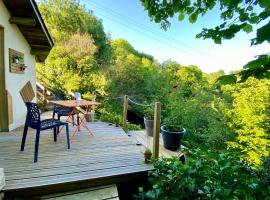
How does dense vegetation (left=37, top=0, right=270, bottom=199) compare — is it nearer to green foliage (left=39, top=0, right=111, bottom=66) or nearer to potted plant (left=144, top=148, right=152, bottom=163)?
green foliage (left=39, top=0, right=111, bottom=66)

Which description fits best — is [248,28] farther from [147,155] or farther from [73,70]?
[73,70]

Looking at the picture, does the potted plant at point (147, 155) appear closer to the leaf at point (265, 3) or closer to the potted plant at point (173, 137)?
the potted plant at point (173, 137)

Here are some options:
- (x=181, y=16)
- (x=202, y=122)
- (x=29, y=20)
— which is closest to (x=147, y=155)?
(x=181, y=16)

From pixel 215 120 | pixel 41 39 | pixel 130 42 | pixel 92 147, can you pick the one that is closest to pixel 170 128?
pixel 92 147

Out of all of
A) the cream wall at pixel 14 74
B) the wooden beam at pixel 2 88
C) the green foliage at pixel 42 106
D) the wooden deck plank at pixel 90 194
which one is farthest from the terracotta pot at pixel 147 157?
the green foliage at pixel 42 106

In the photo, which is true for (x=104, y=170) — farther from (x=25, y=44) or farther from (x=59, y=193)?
(x=25, y=44)

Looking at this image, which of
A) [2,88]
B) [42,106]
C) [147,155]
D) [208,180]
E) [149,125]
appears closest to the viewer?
[208,180]

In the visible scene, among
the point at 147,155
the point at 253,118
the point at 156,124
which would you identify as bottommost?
the point at 147,155

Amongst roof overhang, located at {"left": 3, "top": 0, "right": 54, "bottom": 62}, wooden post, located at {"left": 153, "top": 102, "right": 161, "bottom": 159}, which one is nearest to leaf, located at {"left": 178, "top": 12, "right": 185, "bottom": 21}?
wooden post, located at {"left": 153, "top": 102, "right": 161, "bottom": 159}

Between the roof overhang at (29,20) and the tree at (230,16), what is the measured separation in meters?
3.59

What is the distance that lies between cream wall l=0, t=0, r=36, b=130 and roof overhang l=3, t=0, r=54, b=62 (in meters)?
0.12

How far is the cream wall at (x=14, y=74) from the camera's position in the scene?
427cm

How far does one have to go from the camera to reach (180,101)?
30.4 ft

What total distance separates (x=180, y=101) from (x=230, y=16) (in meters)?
8.23
